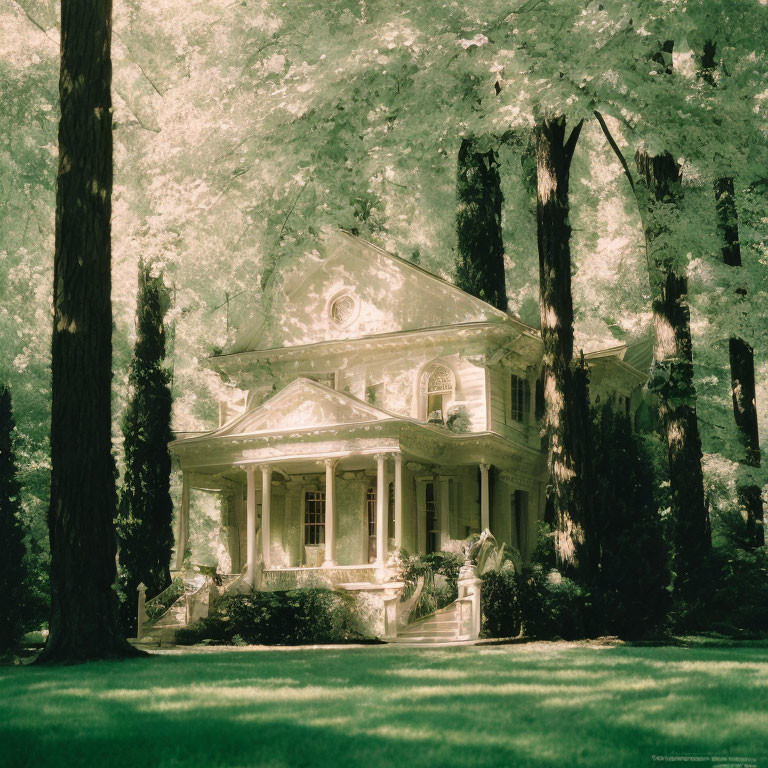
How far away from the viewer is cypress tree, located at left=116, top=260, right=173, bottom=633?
26500 millimetres

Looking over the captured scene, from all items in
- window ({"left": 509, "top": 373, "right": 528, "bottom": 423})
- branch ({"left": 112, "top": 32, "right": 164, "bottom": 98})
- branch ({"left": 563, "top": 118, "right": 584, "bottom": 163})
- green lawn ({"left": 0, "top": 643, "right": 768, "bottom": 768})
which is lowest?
green lawn ({"left": 0, "top": 643, "right": 768, "bottom": 768})

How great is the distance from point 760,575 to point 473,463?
910 centimetres

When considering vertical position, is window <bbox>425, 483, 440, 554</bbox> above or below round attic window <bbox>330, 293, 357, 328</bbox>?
below

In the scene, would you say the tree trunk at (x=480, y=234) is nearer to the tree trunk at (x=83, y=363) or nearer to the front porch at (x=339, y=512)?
the front porch at (x=339, y=512)

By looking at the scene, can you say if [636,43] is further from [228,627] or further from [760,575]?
[228,627]

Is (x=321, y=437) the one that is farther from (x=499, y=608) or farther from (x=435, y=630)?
(x=499, y=608)

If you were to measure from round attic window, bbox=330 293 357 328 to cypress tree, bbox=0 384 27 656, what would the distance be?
11.4 metres

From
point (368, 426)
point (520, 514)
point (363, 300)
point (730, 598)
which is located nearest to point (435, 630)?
point (368, 426)

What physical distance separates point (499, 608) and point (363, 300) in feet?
41.5

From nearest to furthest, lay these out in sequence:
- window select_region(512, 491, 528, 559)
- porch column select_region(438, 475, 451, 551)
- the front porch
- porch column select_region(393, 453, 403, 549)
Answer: porch column select_region(393, 453, 403, 549) < the front porch < porch column select_region(438, 475, 451, 551) < window select_region(512, 491, 528, 559)

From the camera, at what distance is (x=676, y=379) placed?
1934cm

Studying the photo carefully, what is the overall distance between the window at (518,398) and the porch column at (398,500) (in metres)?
5.17

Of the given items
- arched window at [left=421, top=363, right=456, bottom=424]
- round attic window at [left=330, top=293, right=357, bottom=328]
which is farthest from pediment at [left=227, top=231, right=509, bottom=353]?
arched window at [left=421, top=363, right=456, bottom=424]

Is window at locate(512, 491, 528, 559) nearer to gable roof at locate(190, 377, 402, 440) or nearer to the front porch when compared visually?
the front porch
